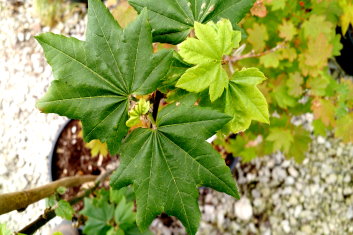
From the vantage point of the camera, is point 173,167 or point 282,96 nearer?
point 173,167

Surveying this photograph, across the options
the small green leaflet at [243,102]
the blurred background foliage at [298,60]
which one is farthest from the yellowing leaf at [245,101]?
the blurred background foliage at [298,60]

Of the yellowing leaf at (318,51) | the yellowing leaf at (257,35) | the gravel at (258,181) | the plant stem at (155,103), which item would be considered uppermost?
the plant stem at (155,103)

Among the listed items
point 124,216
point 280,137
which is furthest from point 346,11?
point 124,216

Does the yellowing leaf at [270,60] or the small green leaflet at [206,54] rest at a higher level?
the small green leaflet at [206,54]

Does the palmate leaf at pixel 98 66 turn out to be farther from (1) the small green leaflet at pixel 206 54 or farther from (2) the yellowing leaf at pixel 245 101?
(2) the yellowing leaf at pixel 245 101

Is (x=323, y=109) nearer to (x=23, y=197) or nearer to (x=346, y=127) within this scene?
(x=346, y=127)

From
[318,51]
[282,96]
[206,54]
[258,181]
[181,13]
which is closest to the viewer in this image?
[206,54]

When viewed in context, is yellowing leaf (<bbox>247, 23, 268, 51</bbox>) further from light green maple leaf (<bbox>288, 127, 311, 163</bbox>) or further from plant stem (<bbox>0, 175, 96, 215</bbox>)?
plant stem (<bbox>0, 175, 96, 215</bbox>)
